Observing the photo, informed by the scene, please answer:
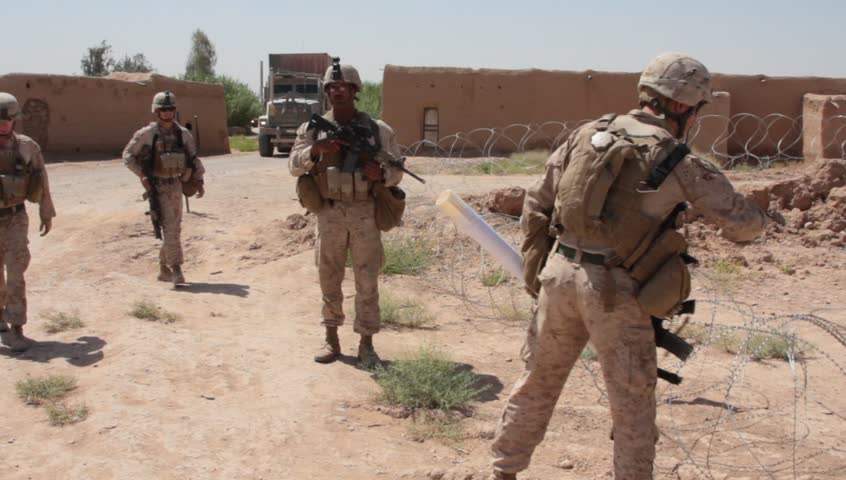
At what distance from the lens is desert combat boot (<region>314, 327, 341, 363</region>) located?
5105 mm

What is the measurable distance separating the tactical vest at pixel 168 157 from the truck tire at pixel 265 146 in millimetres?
13020

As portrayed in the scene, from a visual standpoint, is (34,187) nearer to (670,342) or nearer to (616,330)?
(616,330)

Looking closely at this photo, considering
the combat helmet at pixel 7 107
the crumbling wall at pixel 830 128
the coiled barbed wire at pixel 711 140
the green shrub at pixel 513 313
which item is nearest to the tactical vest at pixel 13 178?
the combat helmet at pixel 7 107

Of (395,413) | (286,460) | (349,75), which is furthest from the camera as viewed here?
(349,75)

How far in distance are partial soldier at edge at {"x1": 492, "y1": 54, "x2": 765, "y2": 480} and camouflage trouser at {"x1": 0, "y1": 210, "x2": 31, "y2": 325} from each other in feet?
12.6

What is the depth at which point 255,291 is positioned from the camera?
23.9 feet

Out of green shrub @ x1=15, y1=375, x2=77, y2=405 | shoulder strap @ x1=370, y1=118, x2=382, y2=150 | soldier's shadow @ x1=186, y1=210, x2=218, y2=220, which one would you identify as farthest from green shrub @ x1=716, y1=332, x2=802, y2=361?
soldier's shadow @ x1=186, y1=210, x2=218, y2=220

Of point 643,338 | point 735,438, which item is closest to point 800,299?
point 735,438

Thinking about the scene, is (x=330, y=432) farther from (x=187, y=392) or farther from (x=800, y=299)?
(x=800, y=299)

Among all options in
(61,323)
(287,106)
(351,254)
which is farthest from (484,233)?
(287,106)

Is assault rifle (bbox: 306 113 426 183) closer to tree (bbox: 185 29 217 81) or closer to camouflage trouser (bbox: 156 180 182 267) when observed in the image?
camouflage trouser (bbox: 156 180 182 267)

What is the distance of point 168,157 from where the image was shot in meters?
7.02

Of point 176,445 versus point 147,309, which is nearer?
point 176,445

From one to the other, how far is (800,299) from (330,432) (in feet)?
15.6
